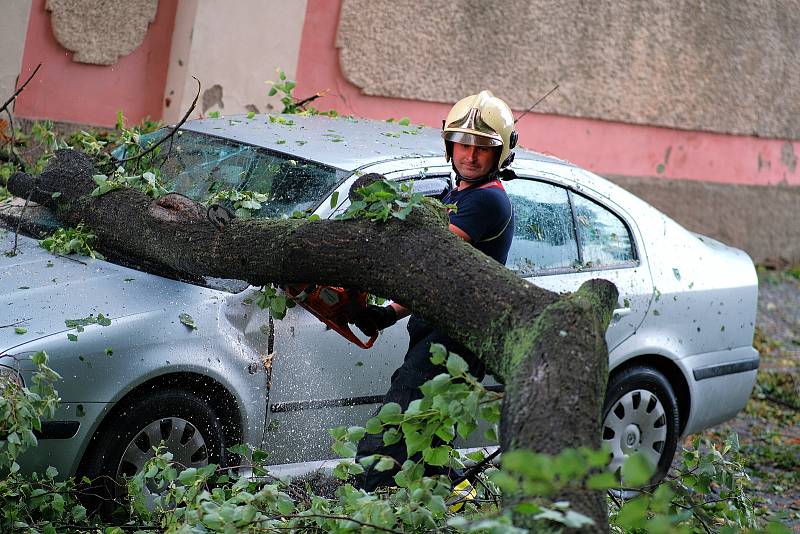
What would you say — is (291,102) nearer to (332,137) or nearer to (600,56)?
(332,137)

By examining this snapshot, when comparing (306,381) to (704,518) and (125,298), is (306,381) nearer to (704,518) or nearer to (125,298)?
(125,298)

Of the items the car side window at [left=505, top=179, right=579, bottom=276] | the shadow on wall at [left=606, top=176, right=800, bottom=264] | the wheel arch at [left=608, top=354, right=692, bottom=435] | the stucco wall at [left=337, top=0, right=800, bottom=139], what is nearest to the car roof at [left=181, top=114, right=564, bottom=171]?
the car side window at [left=505, top=179, right=579, bottom=276]

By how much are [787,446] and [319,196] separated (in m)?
3.89

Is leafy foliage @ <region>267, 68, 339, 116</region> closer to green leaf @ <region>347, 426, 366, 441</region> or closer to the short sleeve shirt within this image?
the short sleeve shirt

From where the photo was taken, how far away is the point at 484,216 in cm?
407

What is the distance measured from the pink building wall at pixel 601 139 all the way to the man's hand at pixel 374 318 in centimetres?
472

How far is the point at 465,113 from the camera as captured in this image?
4.27 metres

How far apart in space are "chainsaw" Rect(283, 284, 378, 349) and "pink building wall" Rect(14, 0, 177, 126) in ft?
13.2

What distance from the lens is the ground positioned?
6051 millimetres

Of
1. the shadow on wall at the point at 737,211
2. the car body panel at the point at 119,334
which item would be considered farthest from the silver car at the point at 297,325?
the shadow on wall at the point at 737,211

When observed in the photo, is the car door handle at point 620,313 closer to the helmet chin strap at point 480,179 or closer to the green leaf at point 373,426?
the helmet chin strap at point 480,179

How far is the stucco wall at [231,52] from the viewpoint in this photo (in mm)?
7930

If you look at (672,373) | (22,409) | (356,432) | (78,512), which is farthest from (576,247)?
(22,409)

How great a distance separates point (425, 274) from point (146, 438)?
1.32 meters
